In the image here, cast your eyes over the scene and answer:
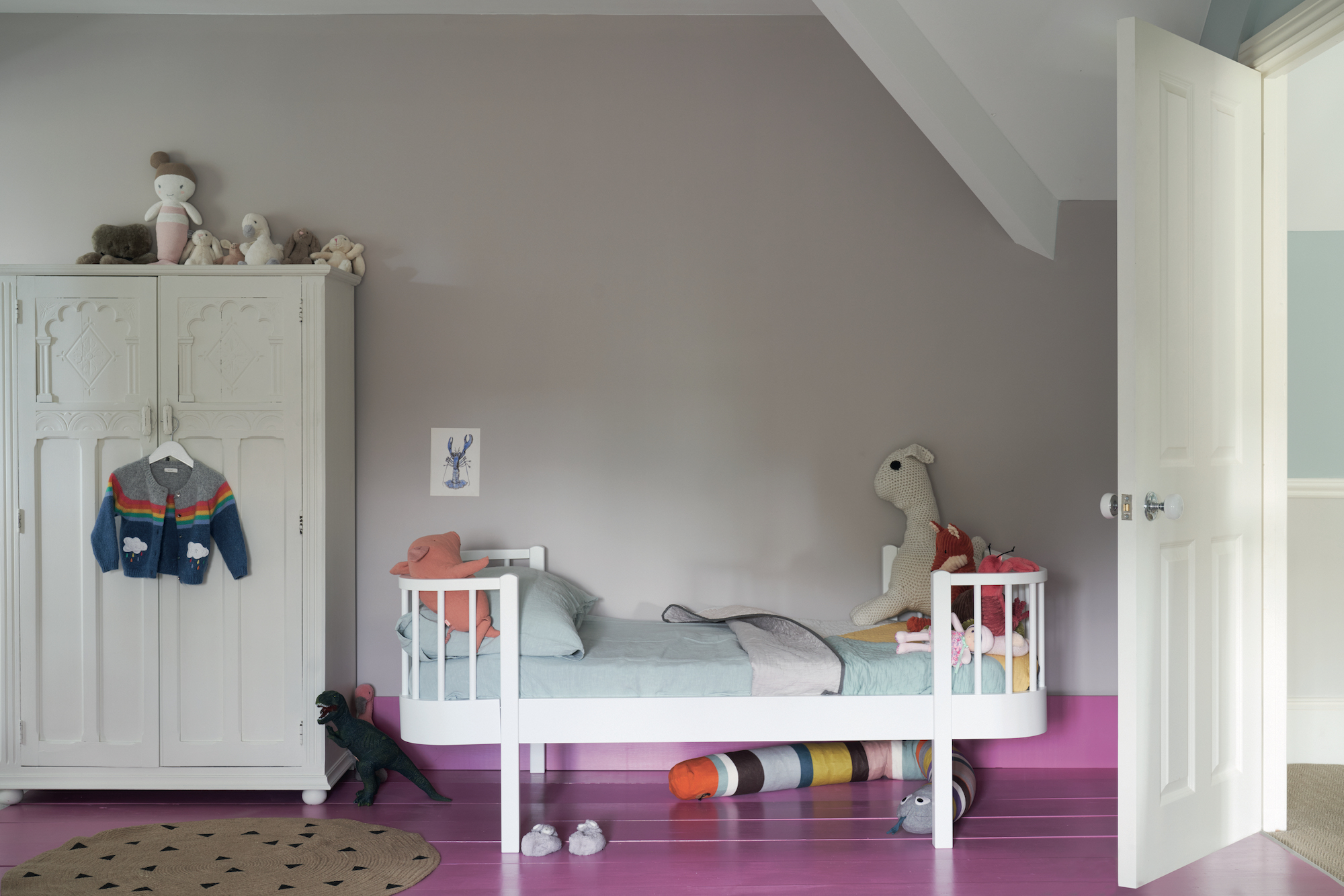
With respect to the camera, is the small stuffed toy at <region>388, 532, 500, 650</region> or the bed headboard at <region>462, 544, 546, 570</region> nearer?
the small stuffed toy at <region>388, 532, 500, 650</region>

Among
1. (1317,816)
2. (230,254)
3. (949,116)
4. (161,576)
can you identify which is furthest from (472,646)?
(1317,816)

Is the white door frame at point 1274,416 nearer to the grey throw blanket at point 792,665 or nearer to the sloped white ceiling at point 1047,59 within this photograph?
the sloped white ceiling at point 1047,59

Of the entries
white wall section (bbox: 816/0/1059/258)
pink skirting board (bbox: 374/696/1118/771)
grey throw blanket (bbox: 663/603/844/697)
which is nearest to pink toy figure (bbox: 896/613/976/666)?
grey throw blanket (bbox: 663/603/844/697)

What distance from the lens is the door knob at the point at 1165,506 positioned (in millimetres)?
1809

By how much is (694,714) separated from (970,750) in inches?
45.2

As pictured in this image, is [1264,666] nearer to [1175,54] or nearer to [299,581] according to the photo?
[1175,54]

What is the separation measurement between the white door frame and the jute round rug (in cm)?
206

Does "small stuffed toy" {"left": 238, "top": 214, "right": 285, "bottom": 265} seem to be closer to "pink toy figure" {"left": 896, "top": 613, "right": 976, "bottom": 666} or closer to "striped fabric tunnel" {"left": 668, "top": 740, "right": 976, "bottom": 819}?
"striped fabric tunnel" {"left": 668, "top": 740, "right": 976, "bottom": 819}

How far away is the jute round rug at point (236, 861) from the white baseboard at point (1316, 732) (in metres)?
2.69

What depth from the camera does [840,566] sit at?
3.01 meters

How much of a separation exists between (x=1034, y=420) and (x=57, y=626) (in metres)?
3.06

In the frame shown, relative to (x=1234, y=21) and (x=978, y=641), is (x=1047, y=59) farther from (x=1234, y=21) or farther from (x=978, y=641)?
(x=978, y=641)

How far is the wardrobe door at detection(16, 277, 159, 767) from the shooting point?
2621mm

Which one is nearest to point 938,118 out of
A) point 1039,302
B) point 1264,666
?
point 1039,302
